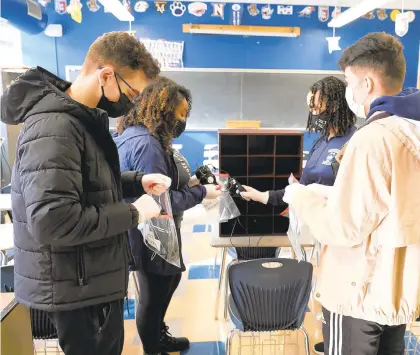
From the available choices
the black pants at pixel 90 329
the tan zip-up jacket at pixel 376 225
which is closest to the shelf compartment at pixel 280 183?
the tan zip-up jacket at pixel 376 225

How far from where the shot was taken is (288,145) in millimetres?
2113

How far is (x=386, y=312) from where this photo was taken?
1.02 m

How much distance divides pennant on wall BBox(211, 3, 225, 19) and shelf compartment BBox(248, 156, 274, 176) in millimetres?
3135

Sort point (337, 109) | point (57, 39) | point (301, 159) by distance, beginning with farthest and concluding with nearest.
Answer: point (57, 39) → point (301, 159) → point (337, 109)

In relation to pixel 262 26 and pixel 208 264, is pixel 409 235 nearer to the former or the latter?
pixel 208 264

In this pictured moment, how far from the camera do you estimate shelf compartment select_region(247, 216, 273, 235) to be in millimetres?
2178

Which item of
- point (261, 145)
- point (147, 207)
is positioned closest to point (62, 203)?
point (147, 207)

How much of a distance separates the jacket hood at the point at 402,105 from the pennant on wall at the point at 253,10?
13.5ft

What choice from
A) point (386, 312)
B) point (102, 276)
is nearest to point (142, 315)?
point (102, 276)

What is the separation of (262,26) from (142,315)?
4.04 meters

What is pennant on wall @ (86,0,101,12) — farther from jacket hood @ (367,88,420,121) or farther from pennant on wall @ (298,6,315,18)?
jacket hood @ (367,88,420,121)

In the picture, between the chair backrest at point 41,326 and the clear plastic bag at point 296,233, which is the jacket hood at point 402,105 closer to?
the clear plastic bag at point 296,233

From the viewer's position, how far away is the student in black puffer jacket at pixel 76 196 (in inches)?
34.2

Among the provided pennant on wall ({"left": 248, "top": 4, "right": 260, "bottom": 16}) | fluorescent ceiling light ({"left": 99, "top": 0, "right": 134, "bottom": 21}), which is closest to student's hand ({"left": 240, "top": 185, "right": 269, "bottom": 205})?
fluorescent ceiling light ({"left": 99, "top": 0, "right": 134, "bottom": 21})
